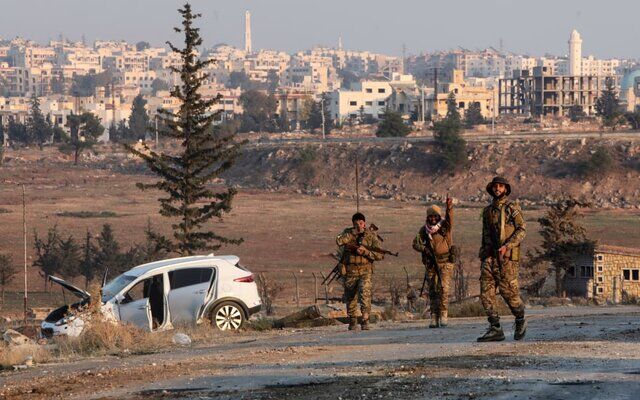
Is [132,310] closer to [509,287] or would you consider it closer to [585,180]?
[509,287]

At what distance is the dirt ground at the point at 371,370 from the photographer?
38.2 ft

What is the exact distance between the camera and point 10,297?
4566 cm

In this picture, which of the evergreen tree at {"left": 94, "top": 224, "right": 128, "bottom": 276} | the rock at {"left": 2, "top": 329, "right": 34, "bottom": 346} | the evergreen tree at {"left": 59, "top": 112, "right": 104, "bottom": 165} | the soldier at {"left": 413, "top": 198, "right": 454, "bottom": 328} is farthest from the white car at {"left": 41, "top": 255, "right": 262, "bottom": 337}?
the evergreen tree at {"left": 59, "top": 112, "right": 104, "bottom": 165}

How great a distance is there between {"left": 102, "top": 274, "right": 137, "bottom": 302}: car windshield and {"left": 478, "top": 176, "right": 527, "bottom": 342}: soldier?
6.94 meters

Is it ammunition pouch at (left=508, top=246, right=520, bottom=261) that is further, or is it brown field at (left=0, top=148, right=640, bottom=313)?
brown field at (left=0, top=148, right=640, bottom=313)

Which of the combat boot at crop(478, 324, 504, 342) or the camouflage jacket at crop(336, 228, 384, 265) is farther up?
the camouflage jacket at crop(336, 228, 384, 265)

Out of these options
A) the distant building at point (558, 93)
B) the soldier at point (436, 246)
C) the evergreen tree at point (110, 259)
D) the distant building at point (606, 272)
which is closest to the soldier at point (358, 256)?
the soldier at point (436, 246)

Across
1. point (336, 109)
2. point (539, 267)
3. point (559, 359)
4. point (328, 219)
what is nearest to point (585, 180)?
point (328, 219)

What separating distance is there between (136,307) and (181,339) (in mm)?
2486

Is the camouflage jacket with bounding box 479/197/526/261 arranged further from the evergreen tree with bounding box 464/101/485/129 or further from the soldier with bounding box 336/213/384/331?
the evergreen tree with bounding box 464/101/485/129

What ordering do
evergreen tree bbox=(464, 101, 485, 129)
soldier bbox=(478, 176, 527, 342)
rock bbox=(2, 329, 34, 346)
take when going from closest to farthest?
1. soldier bbox=(478, 176, 527, 342)
2. rock bbox=(2, 329, 34, 346)
3. evergreen tree bbox=(464, 101, 485, 129)

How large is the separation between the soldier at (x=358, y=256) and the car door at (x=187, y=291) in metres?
2.74

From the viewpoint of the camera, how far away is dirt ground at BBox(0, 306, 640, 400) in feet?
38.2

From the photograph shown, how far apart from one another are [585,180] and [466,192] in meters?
7.73
